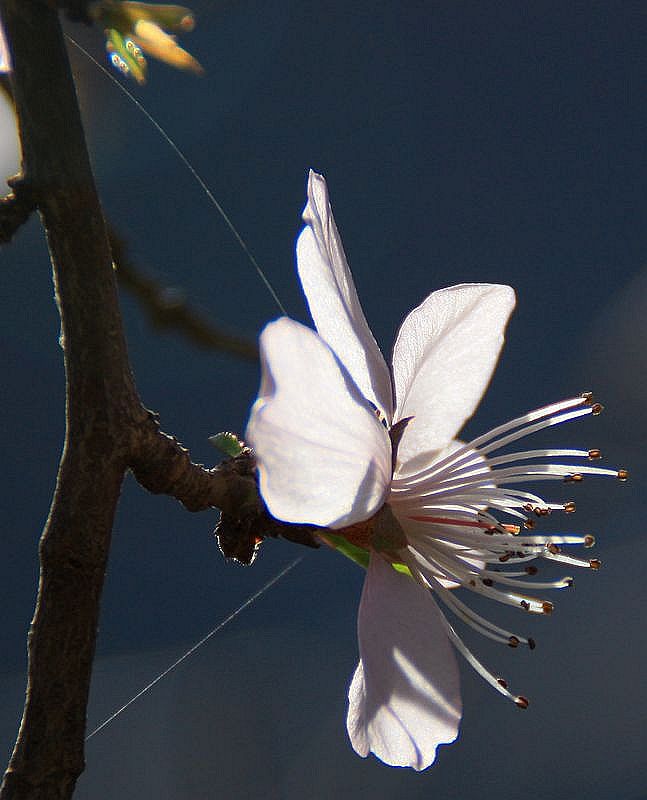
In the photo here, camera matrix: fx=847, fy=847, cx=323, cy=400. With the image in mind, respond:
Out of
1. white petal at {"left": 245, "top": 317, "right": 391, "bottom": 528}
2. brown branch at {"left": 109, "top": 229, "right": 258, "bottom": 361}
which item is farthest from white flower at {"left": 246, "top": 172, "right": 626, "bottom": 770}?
brown branch at {"left": 109, "top": 229, "right": 258, "bottom": 361}

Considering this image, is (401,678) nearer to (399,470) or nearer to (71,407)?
(399,470)

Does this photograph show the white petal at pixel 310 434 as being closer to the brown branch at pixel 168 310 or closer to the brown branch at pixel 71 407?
the brown branch at pixel 71 407

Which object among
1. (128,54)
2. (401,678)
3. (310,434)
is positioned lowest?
(401,678)

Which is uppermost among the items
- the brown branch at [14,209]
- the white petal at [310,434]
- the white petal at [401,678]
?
the brown branch at [14,209]

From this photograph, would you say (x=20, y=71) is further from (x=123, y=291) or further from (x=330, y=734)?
(x=330, y=734)

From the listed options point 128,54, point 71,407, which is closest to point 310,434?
point 71,407

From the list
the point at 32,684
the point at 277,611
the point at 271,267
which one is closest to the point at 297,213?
the point at 271,267

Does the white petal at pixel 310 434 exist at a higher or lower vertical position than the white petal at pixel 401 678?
higher

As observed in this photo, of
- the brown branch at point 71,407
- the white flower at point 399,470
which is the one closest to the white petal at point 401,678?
the white flower at point 399,470
